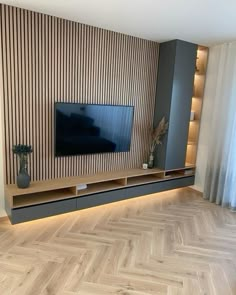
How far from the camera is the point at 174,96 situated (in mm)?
3742

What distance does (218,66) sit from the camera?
3.79 meters

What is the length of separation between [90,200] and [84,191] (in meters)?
0.14

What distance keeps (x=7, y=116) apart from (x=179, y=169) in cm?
279

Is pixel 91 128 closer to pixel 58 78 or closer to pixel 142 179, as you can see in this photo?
pixel 58 78

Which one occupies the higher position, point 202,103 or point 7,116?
point 202,103

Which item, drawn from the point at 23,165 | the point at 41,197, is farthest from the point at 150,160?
the point at 23,165

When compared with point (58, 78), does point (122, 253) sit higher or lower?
lower

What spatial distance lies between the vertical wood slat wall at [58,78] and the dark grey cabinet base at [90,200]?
0.43 meters

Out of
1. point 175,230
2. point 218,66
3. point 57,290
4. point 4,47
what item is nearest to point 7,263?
point 57,290

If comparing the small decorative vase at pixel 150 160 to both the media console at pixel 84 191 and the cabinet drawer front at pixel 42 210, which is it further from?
the cabinet drawer front at pixel 42 210

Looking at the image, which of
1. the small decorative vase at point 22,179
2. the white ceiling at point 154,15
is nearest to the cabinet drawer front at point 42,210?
the small decorative vase at point 22,179

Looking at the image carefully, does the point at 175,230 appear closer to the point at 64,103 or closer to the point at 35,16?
the point at 64,103

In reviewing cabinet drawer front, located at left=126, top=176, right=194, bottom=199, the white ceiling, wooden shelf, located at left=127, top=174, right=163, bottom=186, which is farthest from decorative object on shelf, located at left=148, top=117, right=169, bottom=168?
the white ceiling

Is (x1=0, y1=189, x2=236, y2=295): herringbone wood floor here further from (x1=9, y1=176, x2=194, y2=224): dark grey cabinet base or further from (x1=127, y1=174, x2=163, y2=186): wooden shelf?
(x1=127, y1=174, x2=163, y2=186): wooden shelf
